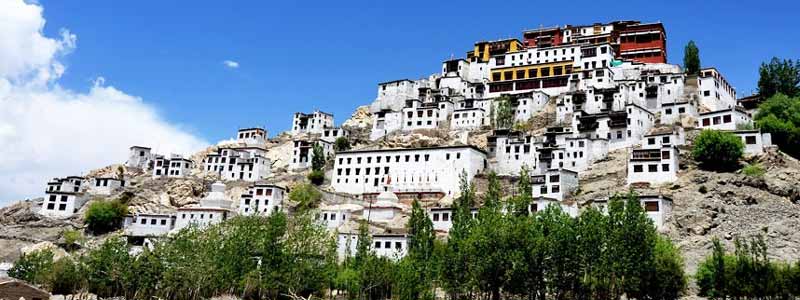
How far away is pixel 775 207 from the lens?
49.7 m

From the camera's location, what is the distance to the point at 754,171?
54938 millimetres

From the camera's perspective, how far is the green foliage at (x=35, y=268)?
49.8 meters

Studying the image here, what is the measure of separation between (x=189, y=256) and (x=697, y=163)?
39.4 meters

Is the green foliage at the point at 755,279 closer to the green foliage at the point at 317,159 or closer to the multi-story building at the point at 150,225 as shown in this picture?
the green foliage at the point at 317,159

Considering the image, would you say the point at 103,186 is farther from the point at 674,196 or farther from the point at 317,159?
the point at 674,196

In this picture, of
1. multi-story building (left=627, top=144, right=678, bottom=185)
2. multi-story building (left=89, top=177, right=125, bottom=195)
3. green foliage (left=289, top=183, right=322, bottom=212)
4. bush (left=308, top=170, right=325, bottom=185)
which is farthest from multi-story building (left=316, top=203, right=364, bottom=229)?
multi-story building (left=89, top=177, right=125, bottom=195)

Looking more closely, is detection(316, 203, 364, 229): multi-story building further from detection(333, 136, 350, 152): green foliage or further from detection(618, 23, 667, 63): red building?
detection(618, 23, 667, 63): red building

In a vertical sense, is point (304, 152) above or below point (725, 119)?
below

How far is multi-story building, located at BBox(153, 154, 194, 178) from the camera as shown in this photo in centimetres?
8428

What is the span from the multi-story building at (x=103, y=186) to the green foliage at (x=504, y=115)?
4135cm

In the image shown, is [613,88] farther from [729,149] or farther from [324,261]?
[324,261]

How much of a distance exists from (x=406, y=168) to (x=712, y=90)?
32.1m

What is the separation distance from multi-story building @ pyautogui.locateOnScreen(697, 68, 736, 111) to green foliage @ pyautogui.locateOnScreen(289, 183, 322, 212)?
129 feet

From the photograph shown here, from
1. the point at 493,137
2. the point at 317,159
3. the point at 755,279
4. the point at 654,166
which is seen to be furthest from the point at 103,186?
the point at 755,279
